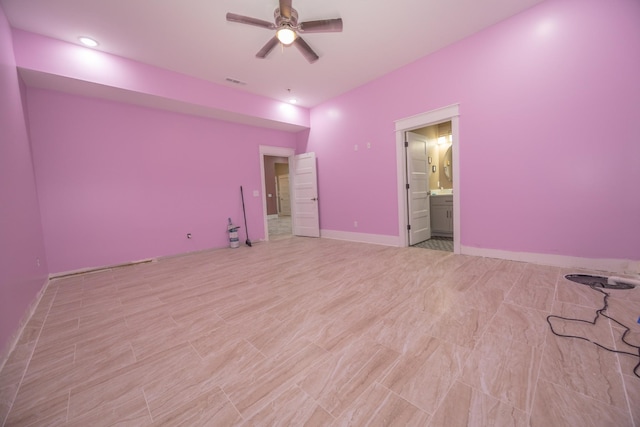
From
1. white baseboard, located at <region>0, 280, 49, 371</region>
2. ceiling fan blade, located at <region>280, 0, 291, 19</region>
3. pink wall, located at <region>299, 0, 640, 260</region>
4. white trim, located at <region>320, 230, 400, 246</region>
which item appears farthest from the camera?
white trim, located at <region>320, 230, 400, 246</region>

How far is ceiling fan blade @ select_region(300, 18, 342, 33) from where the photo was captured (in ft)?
7.99

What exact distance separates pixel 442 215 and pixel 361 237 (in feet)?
5.85

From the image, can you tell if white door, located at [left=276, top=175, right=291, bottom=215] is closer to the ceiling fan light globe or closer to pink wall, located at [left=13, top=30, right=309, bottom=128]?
pink wall, located at [left=13, top=30, right=309, bottom=128]

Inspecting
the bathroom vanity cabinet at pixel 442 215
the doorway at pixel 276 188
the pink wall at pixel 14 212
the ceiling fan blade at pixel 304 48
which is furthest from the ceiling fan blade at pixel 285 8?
the doorway at pixel 276 188

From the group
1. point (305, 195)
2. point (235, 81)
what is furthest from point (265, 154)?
point (235, 81)

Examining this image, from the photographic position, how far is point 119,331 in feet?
6.14

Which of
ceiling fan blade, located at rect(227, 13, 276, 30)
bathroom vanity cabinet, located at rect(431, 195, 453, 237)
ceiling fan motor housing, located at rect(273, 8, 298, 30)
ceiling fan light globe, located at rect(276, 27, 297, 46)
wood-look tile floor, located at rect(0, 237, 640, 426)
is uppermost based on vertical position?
ceiling fan motor housing, located at rect(273, 8, 298, 30)

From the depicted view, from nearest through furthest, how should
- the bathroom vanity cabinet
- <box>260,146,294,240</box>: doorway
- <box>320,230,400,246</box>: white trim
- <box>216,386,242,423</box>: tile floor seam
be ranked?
<box>216,386,242,423</box>: tile floor seam < <box>320,230,400,246</box>: white trim < the bathroom vanity cabinet < <box>260,146,294,240</box>: doorway

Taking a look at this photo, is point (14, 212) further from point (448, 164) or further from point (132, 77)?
point (448, 164)

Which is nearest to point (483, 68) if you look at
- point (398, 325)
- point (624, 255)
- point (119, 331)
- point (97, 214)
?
point (624, 255)

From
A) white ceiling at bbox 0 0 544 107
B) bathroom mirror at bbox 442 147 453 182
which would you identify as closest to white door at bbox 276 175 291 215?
white ceiling at bbox 0 0 544 107

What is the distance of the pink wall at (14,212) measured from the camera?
178 cm

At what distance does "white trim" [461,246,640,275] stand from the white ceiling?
302 centimetres

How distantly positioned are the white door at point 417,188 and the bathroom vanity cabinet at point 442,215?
215 millimetres
